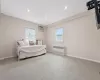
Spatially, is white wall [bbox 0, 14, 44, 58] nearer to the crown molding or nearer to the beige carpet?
the beige carpet

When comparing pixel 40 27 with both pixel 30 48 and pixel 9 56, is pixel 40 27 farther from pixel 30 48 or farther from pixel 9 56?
pixel 9 56

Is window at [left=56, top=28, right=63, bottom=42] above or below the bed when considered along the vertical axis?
above

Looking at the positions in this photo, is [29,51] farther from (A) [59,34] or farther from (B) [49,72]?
(A) [59,34]

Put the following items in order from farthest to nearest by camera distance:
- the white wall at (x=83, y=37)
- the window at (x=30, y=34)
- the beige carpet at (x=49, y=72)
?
1. the window at (x=30, y=34)
2. the white wall at (x=83, y=37)
3. the beige carpet at (x=49, y=72)

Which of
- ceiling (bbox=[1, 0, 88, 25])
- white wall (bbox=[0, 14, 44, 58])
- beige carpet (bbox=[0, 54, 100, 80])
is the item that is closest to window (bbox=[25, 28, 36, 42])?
white wall (bbox=[0, 14, 44, 58])

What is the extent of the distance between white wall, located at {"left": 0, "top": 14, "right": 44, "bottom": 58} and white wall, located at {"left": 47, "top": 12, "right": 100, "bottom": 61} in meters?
2.94

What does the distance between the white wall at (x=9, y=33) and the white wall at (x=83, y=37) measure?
116 inches

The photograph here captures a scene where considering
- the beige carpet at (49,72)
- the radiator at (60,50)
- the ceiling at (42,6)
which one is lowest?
the beige carpet at (49,72)

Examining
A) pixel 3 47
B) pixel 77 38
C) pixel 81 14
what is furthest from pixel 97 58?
pixel 3 47

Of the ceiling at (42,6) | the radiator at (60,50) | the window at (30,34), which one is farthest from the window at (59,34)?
the window at (30,34)

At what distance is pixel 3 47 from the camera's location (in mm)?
3434

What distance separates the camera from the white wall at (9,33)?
3.43 metres

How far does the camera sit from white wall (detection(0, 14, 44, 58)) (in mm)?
3432

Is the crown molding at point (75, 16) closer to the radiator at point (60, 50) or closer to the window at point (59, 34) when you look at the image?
the window at point (59, 34)
